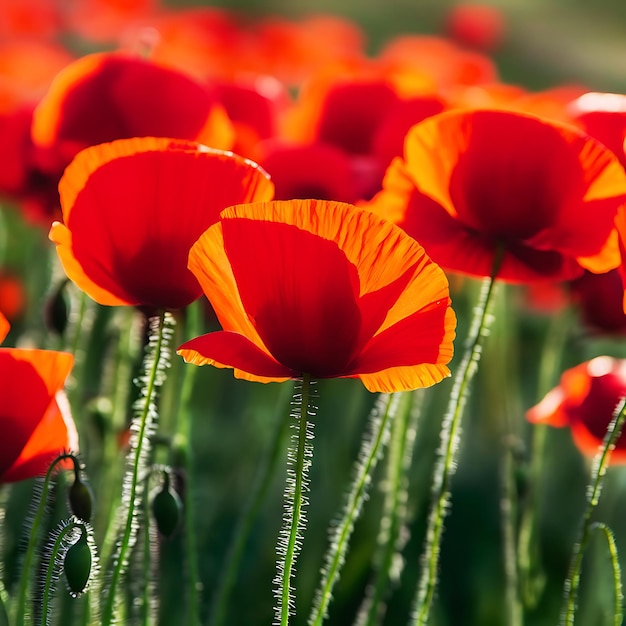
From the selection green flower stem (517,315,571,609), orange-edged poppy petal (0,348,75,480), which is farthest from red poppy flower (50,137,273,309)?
green flower stem (517,315,571,609)

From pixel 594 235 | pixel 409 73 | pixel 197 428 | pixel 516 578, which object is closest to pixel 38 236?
pixel 197 428

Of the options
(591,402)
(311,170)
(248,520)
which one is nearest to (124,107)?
(311,170)

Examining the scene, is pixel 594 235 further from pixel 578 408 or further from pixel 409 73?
pixel 409 73

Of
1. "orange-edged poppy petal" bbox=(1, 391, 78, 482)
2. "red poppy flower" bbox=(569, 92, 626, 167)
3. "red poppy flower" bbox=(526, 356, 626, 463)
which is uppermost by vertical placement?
"red poppy flower" bbox=(569, 92, 626, 167)

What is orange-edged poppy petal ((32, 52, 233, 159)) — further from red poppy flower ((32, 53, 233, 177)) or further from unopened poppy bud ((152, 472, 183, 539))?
unopened poppy bud ((152, 472, 183, 539))

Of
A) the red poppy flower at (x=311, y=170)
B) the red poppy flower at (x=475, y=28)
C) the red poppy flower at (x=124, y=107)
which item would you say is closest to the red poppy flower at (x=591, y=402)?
the red poppy flower at (x=311, y=170)
